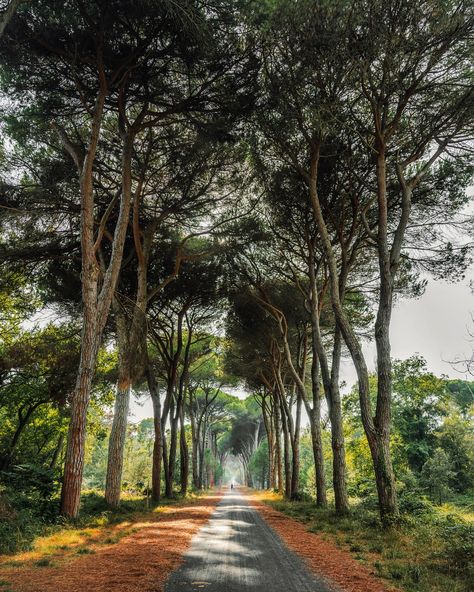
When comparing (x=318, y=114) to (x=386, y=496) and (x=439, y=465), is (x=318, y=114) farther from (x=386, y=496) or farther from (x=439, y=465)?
(x=439, y=465)

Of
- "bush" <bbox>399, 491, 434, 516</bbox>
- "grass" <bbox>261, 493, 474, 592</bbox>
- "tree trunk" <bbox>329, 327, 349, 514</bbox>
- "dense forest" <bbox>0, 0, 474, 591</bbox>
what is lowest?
"bush" <bbox>399, 491, 434, 516</bbox>

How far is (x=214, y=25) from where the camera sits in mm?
8086

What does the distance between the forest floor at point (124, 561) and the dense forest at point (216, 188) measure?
710 mm

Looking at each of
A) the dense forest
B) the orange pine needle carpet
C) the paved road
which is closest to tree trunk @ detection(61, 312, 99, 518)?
the dense forest

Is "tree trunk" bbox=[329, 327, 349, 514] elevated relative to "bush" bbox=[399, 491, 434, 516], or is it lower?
elevated

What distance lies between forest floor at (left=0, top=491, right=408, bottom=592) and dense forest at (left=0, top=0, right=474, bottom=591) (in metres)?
0.71

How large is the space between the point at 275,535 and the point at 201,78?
953 centimetres

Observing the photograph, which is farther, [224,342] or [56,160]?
[224,342]

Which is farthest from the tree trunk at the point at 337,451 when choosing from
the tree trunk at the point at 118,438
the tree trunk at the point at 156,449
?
the tree trunk at the point at 156,449

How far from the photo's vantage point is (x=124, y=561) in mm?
5242

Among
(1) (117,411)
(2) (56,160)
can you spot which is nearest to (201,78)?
(2) (56,160)

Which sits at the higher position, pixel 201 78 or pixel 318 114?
pixel 201 78

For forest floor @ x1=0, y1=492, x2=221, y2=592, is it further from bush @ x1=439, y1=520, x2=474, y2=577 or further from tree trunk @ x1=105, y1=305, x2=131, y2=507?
bush @ x1=439, y1=520, x2=474, y2=577

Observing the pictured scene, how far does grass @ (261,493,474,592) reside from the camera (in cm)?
458
